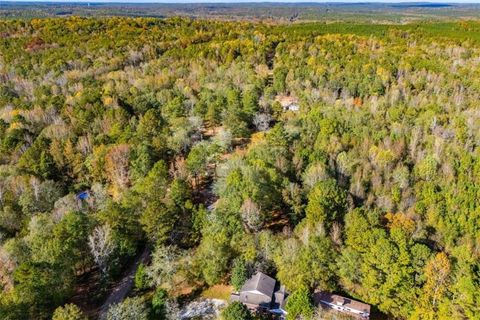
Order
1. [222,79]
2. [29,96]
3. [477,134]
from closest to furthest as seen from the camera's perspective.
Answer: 1. [477,134]
2. [29,96]
3. [222,79]

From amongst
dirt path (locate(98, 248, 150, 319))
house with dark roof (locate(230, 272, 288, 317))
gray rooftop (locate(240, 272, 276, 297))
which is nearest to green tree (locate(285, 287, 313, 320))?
house with dark roof (locate(230, 272, 288, 317))

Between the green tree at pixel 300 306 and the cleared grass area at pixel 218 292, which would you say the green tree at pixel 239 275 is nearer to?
the cleared grass area at pixel 218 292

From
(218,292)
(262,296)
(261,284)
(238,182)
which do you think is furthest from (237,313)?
(238,182)

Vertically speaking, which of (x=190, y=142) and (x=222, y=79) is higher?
(x=222, y=79)

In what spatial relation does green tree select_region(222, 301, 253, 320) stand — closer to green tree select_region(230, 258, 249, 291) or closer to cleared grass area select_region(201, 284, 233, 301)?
green tree select_region(230, 258, 249, 291)

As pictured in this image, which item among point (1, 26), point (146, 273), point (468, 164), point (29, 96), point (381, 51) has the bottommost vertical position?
point (146, 273)

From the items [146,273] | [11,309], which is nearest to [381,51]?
[146,273]

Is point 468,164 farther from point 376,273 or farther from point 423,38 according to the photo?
point 423,38
